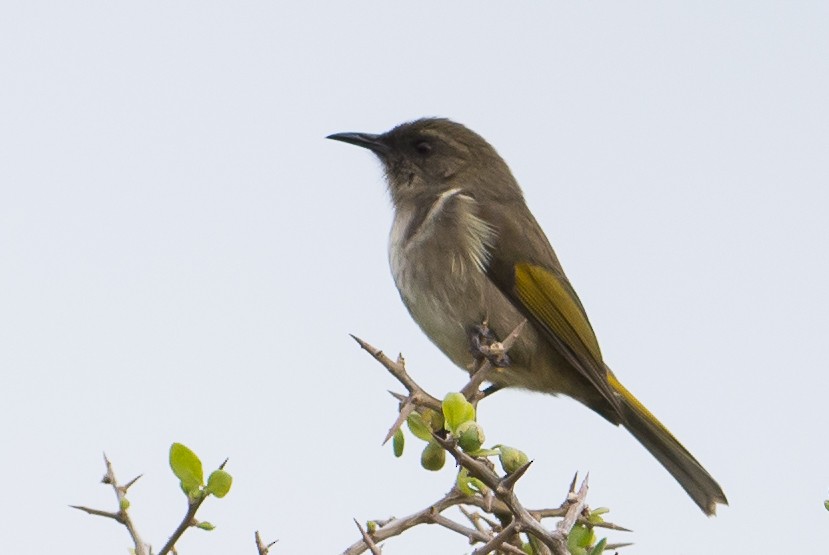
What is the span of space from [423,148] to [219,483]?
446cm

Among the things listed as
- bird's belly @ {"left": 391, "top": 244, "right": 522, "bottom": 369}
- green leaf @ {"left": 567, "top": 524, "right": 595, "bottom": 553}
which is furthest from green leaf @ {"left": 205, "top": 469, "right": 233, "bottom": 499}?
bird's belly @ {"left": 391, "top": 244, "right": 522, "bottom": 369}

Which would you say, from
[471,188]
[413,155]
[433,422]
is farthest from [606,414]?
[433,422]

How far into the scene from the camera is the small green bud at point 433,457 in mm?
2941

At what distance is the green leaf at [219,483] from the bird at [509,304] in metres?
2.74

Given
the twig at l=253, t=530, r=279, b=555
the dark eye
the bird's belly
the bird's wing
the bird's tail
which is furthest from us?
the dark eye

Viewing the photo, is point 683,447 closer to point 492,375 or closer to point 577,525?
point 492,375

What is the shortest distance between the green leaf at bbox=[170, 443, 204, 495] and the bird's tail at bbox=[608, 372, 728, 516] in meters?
3.21

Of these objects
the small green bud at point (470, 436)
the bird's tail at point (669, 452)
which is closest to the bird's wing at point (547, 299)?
the bird's tail at point (669, 452)

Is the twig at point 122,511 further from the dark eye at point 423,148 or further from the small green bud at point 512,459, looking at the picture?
the dark eye at point 423,148

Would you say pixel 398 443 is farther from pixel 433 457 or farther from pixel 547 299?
pixel 547 299

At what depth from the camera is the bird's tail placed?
5270 millimetres

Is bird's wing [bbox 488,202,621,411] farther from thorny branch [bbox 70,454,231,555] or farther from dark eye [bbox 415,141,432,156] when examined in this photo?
thorny branch [bbox 70,454,231,555]

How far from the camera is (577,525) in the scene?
9.11 feet

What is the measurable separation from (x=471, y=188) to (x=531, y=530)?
13.1ft
